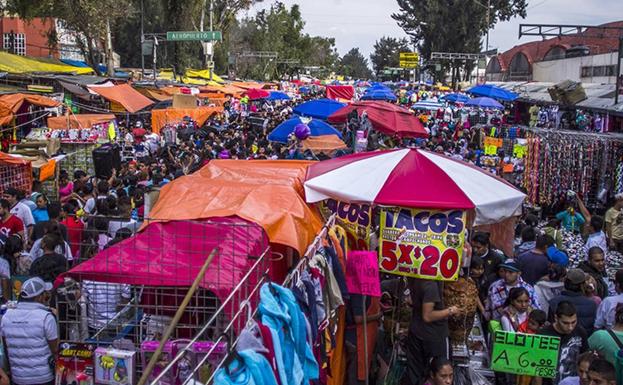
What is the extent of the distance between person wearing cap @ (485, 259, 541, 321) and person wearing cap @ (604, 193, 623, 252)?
190 inches

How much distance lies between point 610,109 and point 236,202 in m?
16.1

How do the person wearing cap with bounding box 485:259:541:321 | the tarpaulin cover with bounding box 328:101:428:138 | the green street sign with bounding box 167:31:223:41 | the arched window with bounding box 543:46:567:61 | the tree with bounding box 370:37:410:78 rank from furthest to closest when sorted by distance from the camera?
the tree with bounding box 370:37:410:78
the arched window with bounding box 543:46:567:61
the green street sign with bounding box 167:31:223:41
the tarpaulin cover with bounding box 328:101:428:138
the person wearing cap with bounding box 485:259:541:321

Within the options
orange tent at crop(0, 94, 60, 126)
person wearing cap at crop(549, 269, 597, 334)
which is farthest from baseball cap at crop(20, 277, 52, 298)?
orange tent at crop(0, 94, 60, 126)

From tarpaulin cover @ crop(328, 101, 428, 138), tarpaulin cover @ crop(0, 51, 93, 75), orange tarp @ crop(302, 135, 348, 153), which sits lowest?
orange tarp @ crop(302, 135, 348, 153)

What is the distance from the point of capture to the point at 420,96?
39.9 meters

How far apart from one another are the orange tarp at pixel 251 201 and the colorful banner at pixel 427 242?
0.73 m

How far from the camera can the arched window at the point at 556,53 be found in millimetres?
39750

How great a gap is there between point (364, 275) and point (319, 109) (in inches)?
491

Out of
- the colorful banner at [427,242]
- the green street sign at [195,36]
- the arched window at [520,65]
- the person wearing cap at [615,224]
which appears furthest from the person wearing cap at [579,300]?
the arched window at [520,65]

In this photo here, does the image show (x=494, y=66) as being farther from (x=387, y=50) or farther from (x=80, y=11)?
(x=387, y=50)

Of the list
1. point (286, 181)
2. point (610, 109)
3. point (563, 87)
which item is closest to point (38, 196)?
point (286, 181)

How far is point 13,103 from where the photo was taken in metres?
17.1

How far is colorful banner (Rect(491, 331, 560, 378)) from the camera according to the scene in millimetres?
5480

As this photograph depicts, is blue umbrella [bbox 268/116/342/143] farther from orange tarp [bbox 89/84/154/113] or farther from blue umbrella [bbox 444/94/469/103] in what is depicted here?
blue umbrella [bbox 444/94/469/103]
